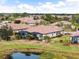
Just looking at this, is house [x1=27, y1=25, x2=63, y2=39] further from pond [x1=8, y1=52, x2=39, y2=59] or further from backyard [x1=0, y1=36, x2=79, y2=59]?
pond [x1=8, y1=52, x2=39, y2=59]

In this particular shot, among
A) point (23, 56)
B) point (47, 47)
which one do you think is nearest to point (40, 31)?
point (47, 47)

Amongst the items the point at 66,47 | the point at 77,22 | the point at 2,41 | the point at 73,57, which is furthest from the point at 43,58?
the point at 77,22

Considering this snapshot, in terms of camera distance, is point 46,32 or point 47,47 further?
point 46,32

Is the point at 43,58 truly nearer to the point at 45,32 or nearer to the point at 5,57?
the point at 5,57

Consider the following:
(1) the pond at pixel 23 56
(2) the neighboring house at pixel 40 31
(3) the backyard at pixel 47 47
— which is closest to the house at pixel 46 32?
(2) the neighboring house at pixel 40 31

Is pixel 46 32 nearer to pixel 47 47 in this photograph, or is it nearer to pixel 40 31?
pixel 40 31

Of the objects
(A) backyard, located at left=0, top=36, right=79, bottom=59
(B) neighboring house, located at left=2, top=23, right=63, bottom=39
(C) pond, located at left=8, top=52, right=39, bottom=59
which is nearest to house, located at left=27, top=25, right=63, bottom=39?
(B) neighboring house, located at left=2, top=23, right=63, bottom=39

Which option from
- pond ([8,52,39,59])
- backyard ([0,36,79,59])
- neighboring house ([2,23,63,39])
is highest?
neighboring house ([2,23,63,39])

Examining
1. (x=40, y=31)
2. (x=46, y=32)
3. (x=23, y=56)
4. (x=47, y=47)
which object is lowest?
(x=23, y=56)

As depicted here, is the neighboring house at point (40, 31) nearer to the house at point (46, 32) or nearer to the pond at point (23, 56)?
the house at point (46, 32)

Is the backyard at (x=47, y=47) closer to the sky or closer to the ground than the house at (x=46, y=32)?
closer to the ground

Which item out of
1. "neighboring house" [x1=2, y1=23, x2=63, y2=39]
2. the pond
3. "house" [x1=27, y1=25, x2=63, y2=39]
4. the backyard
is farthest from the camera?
"neighboring house" [x1=2, y1=23, x2=63, y2=39]
